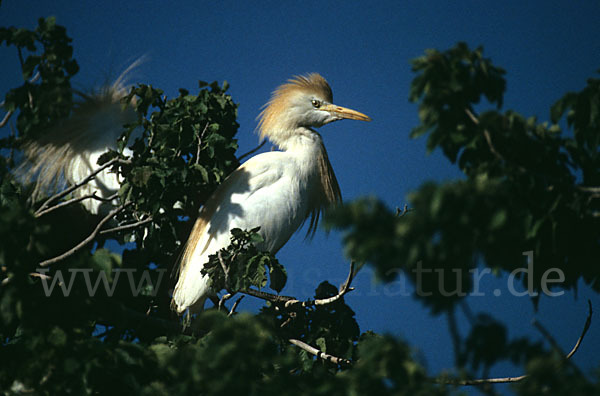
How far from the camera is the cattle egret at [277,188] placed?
4.10m

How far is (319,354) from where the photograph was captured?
10.7 ft

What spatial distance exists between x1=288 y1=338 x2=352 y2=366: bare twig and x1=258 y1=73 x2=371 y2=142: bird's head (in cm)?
193

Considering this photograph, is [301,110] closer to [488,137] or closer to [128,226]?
[128,226]

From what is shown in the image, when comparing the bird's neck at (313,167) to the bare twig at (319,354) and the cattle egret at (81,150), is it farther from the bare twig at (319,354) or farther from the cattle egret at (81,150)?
the bare twig at (319,354)

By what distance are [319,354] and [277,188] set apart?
4.71 ft

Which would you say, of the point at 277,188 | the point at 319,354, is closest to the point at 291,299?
the point at 319,354

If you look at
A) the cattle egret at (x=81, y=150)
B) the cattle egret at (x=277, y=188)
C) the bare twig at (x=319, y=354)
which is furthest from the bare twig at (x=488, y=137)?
the cattle egret at (x=81, y=150)

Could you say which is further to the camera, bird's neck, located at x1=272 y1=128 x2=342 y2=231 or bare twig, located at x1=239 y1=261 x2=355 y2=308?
bird's neck, located at x1=272 y1=128 x2=342 y2=231

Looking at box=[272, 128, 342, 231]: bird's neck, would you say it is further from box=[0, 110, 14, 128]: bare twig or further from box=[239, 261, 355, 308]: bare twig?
box=[0, 110, 14, 128]: bare twig

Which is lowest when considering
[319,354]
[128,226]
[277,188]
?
[319,354]

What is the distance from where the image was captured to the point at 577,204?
83.7 inches

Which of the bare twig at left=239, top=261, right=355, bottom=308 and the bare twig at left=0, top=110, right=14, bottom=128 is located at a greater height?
A: the bare twig at left=0, top=110, right=14, bottom=128

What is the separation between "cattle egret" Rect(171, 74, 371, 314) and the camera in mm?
4098

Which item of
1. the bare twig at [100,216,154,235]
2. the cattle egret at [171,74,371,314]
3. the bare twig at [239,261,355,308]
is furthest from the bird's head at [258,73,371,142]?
the bare twig at [100,216,154,235]
